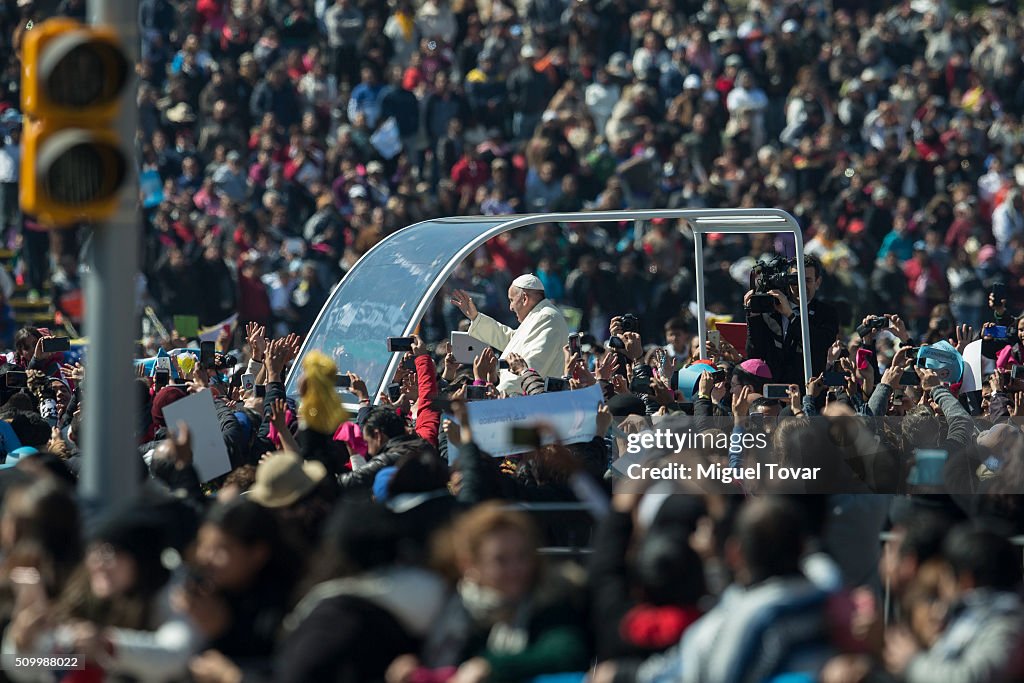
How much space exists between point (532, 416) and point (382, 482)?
5.91 ft

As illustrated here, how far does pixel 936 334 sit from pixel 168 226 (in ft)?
31.1

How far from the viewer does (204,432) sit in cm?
912

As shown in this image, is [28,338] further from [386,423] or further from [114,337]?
[114,337]

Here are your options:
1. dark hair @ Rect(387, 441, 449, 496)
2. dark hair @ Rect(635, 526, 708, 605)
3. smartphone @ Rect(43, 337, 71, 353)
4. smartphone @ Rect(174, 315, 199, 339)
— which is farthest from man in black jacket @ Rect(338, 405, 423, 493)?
smartphone @ Rect(174, 315, 199, 339)

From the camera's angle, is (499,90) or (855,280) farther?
(499,90)

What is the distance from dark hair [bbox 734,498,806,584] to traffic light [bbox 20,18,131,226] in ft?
7.97

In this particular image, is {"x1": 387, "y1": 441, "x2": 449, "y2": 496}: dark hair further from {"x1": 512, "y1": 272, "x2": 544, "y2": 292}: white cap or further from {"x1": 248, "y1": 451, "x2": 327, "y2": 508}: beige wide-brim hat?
{"x1": 512, "y1": 272, "x2": 544, "y2": 292}: white cap

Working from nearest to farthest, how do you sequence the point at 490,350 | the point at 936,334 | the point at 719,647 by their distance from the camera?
the point at 719,647, the point at 490,350, the point at 936,334

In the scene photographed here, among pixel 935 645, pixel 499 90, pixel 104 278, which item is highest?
pixel 499 90

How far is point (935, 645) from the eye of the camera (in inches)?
212

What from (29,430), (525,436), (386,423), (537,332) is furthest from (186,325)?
(525,436)

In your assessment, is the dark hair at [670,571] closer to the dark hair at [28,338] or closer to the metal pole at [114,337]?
the metal pole at [114,337]

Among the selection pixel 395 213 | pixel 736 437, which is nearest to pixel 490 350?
pixel 736 437

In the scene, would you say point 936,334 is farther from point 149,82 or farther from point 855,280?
point 149,82
